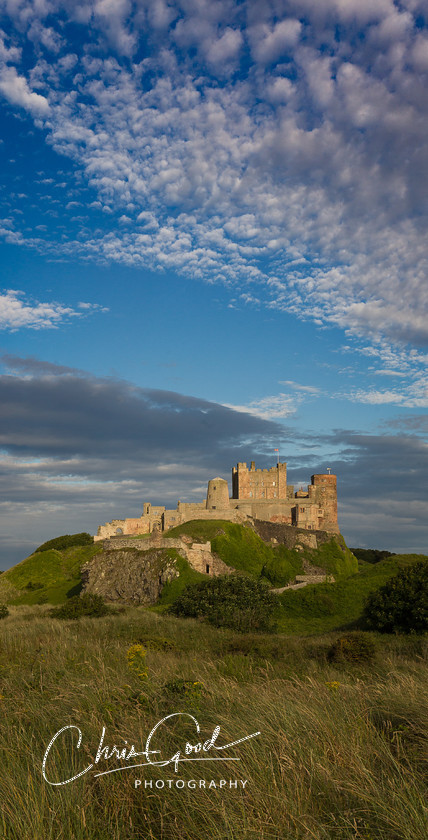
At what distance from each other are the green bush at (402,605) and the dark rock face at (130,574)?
19.1 metres

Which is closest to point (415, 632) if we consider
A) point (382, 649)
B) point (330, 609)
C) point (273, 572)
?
point (382, 649)

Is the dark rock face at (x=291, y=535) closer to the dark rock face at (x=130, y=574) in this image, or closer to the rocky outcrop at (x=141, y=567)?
the rocky outcrop at (x=141, y=567)

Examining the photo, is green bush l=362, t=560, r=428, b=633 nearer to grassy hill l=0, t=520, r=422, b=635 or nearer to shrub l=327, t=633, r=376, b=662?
grassy hill l=0, t=520, r=422, b=635

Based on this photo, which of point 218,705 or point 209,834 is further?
point 218,705

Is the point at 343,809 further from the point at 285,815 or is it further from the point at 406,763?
the point at 406,763

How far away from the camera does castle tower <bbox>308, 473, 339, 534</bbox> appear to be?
7481 centimetres

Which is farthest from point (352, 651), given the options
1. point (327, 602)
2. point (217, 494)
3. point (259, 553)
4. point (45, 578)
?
point (217, 494)

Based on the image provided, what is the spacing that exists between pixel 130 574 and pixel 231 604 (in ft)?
49.9

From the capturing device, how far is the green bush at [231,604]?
104ft

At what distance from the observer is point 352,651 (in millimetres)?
18016

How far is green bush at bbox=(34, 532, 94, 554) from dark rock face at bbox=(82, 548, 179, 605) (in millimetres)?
27789

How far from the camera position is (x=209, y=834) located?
401cm

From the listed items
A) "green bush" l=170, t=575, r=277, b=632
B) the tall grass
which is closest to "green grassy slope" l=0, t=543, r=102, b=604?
"green bush" l=170, t=575, r=277, b=632

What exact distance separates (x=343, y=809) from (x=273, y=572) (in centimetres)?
4974
